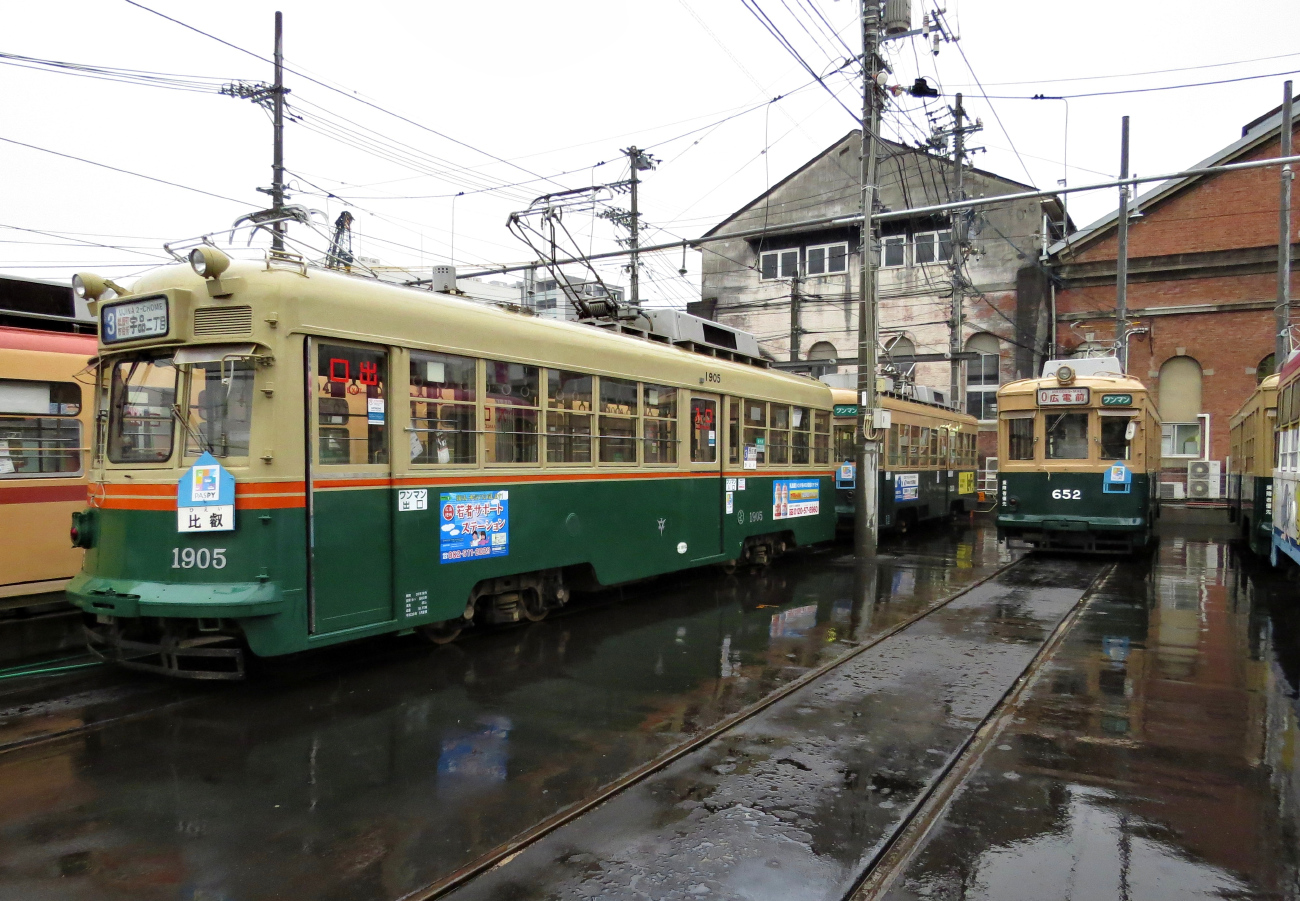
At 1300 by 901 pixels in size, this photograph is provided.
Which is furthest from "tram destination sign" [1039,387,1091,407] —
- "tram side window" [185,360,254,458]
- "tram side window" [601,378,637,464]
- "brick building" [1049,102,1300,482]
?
"tram side window" [185,360,254,458]

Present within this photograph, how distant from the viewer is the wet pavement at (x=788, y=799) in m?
3.70

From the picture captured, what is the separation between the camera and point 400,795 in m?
4.57

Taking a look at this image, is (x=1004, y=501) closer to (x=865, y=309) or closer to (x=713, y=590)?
Answer: (x=865, y=309)

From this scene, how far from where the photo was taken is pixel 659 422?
33.2 ft

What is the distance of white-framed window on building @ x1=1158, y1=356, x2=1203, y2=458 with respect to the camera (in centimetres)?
2639

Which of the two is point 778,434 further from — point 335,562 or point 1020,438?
point 335,562

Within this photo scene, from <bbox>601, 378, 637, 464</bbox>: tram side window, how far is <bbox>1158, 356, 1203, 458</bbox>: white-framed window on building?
2320 centimetres

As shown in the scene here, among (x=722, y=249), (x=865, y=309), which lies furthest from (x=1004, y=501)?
(x=722, y=249)

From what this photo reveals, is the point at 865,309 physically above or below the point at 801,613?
above

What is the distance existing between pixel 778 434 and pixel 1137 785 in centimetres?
851

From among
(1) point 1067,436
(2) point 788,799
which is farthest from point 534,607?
(1) point 1067,436

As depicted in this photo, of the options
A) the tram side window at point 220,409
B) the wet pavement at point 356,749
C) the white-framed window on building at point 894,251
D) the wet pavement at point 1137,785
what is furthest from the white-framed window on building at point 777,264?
the tram side window at point 220,409

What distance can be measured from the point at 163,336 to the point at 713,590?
740 cm

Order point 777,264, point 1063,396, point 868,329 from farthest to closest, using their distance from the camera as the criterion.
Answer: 1. point 777,264
2. point 868,329
3. point 1063,396
